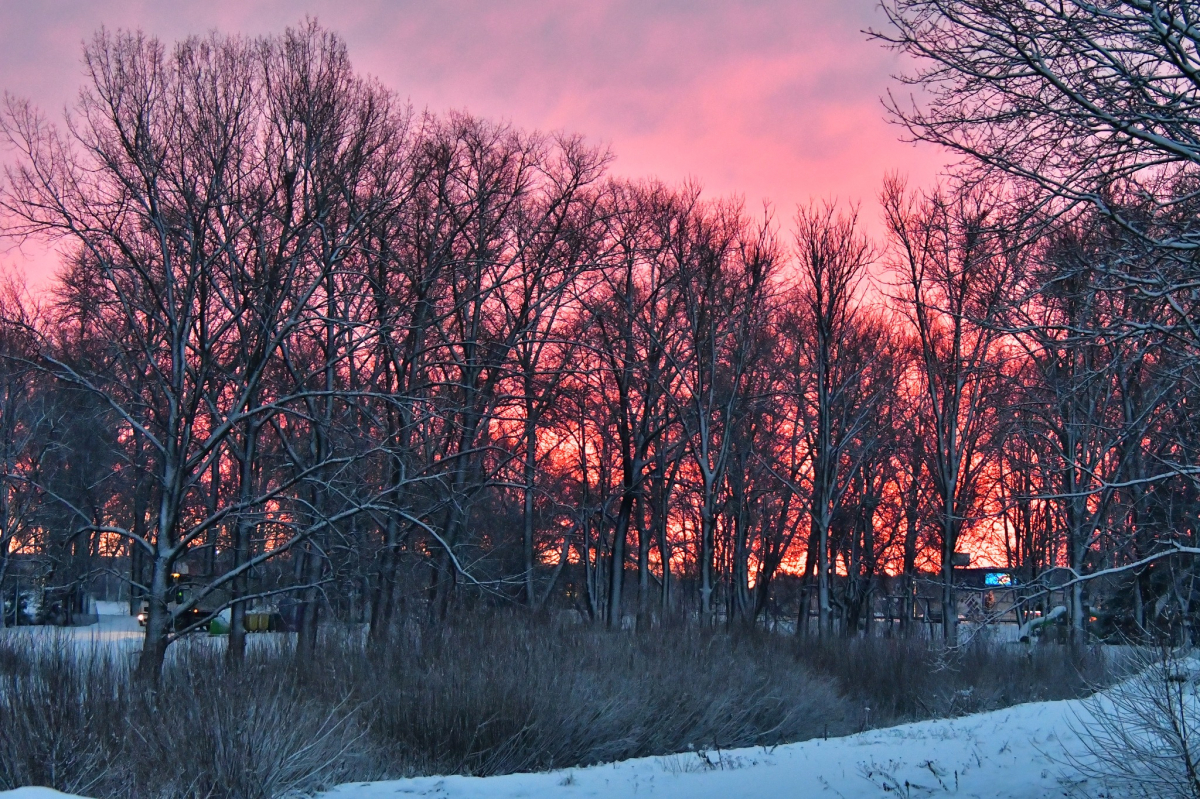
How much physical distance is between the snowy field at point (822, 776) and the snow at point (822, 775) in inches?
0.4

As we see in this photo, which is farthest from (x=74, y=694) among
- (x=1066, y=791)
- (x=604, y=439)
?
(x=604, y=439)

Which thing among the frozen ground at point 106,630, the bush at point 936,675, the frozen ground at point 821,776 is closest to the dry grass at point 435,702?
the bush at point 936,675

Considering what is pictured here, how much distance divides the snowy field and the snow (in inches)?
0.4

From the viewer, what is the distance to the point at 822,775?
986cm

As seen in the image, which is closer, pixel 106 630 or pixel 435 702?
pixel 435 702

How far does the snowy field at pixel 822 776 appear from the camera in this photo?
868 centimetres

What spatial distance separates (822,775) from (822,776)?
7 centimetres

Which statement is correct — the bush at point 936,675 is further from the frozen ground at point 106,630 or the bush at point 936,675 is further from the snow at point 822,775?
the frozen ground at point 106,630

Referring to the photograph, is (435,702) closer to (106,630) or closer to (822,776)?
(822,776)

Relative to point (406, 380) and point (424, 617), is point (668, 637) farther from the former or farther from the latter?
point (406, 380)

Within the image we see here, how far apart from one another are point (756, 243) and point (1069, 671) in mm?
13008

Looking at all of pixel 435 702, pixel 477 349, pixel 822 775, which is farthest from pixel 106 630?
pixel 822 775

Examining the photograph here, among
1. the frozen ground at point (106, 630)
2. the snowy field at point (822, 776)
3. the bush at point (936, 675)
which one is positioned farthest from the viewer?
the bush at point (936, 675)

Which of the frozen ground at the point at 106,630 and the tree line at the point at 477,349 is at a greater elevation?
the tree line at the point at 477,349
